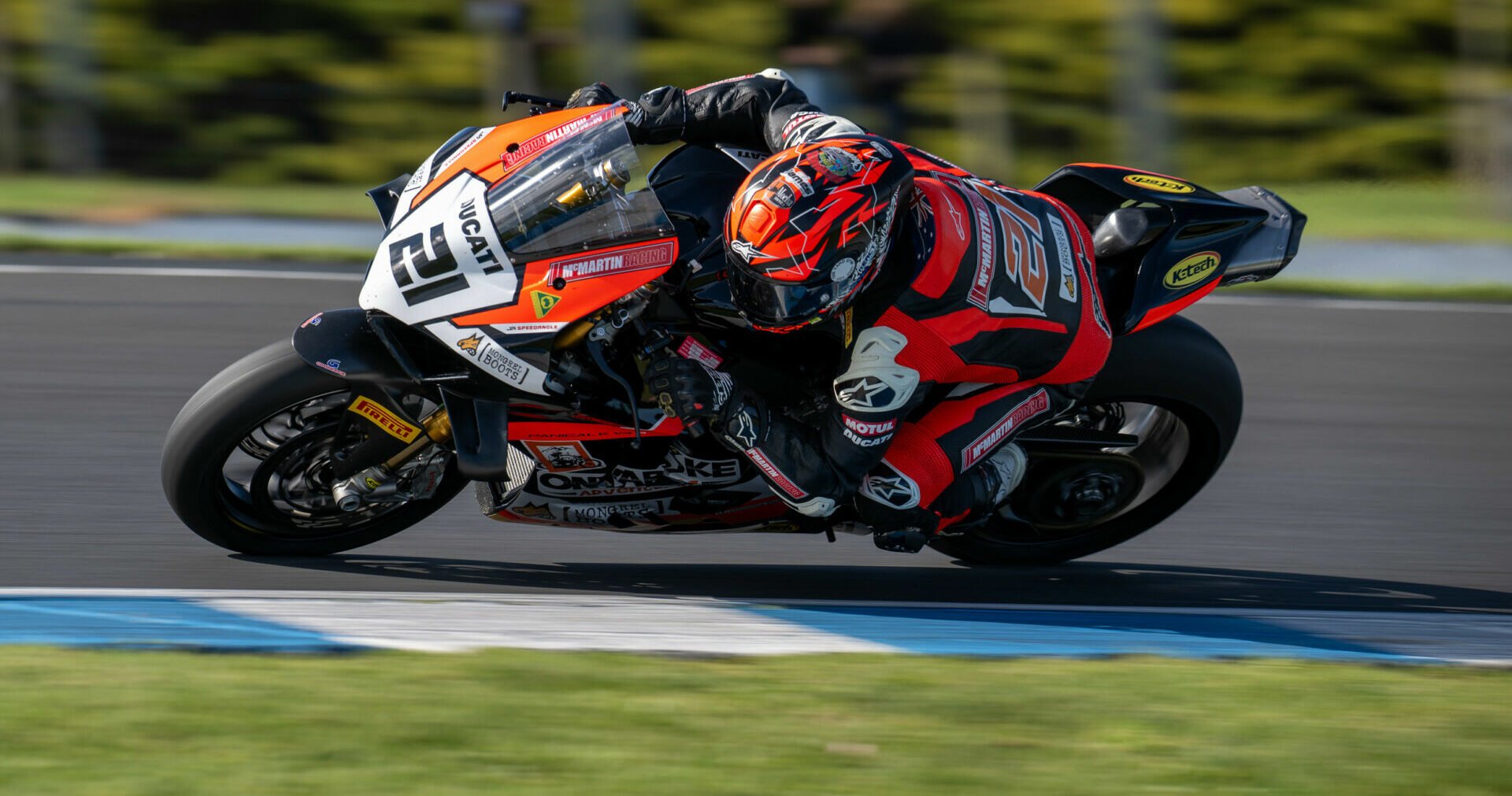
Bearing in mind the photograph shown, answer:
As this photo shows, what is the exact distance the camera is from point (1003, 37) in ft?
35.0

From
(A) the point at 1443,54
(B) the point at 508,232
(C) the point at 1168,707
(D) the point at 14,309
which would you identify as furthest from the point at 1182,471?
Result: (A) the point at 1443,54

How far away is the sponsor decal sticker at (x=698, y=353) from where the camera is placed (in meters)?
3.92

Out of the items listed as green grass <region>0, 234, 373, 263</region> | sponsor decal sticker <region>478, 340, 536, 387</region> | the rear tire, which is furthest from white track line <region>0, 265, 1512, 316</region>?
sponsor decal sticker <region>478, 340, 536, 387</region>

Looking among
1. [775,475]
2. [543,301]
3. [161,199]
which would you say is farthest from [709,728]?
[161,199]

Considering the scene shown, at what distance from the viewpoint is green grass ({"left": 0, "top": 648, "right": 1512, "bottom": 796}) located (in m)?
3.29

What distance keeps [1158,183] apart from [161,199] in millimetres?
6343

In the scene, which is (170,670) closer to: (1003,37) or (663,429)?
(663,429)

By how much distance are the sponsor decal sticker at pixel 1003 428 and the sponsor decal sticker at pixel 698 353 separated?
0.72 m

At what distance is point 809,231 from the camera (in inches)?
140

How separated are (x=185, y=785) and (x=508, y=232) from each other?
1.40 meters

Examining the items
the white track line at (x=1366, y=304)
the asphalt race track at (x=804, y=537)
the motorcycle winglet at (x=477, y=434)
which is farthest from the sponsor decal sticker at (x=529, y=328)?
the white track line at (x=1366, y=304)

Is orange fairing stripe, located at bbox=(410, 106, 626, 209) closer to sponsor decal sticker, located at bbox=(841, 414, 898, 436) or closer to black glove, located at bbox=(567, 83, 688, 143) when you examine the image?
black glove, located at bbox=(567, 83, 688, 143)

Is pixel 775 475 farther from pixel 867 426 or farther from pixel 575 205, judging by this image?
pixel 575 205

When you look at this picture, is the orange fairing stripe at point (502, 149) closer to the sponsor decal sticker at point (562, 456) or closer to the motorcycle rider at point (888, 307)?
the motorcycle rider at point (888, 307)
